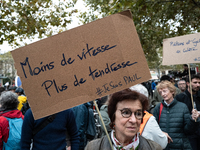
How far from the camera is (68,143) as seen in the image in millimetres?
2502

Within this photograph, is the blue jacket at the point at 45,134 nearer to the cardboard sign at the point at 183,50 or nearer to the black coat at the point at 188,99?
the cardboard sign at the point at 183,50

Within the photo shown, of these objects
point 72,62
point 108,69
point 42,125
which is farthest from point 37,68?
point 42,125

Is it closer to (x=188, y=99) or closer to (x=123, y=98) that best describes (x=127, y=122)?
(x=123, y=98)

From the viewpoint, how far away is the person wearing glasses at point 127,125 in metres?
1.62

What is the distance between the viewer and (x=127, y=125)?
1621 millimetres

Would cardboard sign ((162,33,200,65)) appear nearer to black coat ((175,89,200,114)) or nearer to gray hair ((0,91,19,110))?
black coat ((175,89,200,114))

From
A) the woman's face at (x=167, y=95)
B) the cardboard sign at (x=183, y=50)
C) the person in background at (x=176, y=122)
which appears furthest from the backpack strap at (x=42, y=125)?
the cardboard sign at (x=183, y=50)

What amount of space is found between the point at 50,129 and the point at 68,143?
436 mm

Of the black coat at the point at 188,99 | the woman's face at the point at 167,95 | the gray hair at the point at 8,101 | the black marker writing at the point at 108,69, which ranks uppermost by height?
the black marker writing at the point at 108,69

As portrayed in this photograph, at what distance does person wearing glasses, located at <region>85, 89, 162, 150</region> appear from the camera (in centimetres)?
162

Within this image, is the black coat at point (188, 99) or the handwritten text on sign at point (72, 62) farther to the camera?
the black coat at point (188, 99)

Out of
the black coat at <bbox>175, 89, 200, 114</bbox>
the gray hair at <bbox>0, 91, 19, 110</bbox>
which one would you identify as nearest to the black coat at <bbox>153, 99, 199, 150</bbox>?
the black coat at <bbox>175, 89, 200, 114</bbox>

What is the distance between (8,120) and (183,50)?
2.93 m

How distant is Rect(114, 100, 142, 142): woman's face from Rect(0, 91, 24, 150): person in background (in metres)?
1.75
